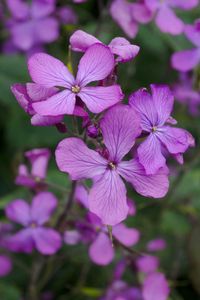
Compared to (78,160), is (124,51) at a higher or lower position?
higher

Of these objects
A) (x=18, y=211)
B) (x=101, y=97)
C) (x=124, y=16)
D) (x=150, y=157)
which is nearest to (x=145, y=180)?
(x=150, y=157)

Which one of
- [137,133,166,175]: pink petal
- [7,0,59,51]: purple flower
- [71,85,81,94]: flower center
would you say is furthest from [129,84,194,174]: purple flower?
[7,0,59,51]: purple flower

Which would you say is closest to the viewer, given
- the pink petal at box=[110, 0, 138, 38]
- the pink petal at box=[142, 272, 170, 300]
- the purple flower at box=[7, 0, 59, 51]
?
the pink petal at box=[142, 272, 170, 300]

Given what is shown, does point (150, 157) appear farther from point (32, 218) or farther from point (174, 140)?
point (32, 218)

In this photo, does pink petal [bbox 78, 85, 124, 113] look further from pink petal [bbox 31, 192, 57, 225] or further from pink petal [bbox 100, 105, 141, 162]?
pink petal [bbox 31, 192, 57, 225]

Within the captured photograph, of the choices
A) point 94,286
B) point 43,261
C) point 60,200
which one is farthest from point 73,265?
point 43,261

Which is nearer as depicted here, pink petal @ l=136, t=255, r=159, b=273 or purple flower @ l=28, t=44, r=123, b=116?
purple flower @ l=28, t=44, r=123, b=116

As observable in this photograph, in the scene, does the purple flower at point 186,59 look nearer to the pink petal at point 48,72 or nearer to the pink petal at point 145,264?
the pink petal at point 145,264
